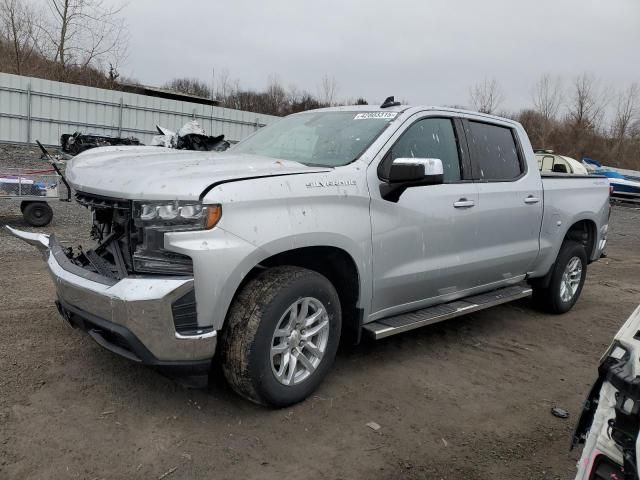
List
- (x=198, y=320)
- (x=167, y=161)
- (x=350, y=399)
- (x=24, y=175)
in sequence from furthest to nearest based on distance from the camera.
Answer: (x=24, y=175)
(x=350, y=399)
(x=167, y=161)
(x=198, y=320)

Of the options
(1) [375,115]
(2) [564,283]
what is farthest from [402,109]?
(2) [564,283]

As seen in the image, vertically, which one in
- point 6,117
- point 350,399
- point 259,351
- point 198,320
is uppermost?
point 6,117

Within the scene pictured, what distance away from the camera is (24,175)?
336 inches

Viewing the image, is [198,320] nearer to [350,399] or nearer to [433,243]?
[350,399]

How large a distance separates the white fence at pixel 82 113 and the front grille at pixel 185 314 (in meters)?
19.3

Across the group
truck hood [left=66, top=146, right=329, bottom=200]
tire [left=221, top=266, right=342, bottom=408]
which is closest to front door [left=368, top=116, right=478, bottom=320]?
tire [left=221, top=266, right=342, bottom=408]

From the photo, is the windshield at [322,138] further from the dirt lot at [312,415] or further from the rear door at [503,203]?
the dirt lot at [312,415]

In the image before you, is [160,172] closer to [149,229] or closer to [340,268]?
[149,229]

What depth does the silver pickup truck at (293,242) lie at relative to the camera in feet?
9.18

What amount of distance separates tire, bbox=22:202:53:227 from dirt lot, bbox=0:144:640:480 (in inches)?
161

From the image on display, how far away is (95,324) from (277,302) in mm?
983

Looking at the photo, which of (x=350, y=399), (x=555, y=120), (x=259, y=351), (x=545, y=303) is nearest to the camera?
(x=259, y=351)

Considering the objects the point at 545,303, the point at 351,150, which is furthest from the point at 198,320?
the point at 545,303

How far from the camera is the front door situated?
3.67 metres
